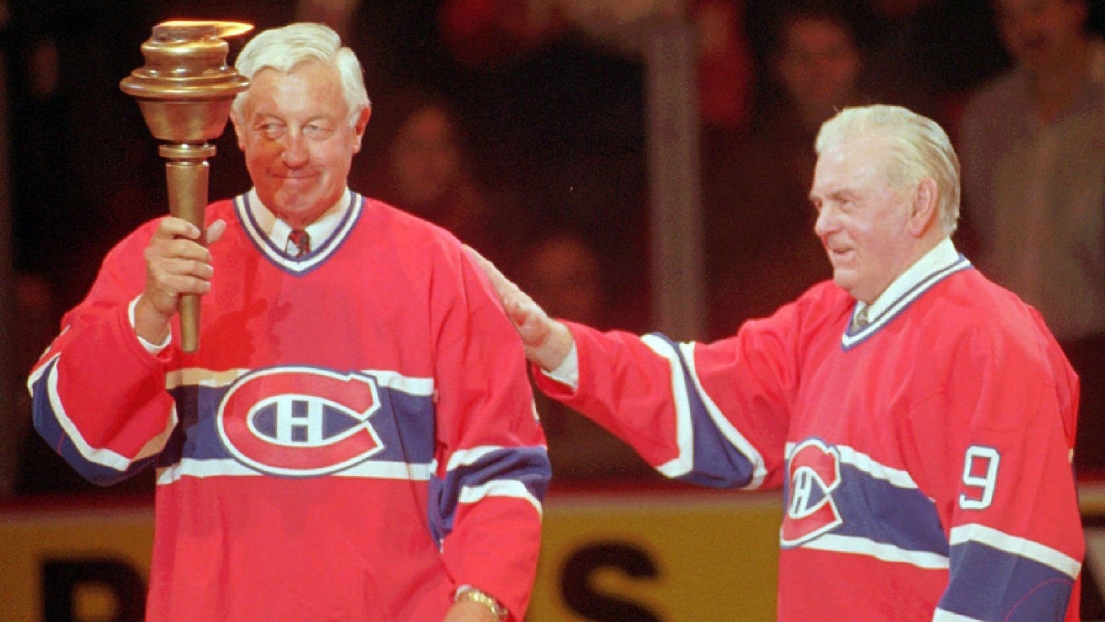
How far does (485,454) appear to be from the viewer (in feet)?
8.43

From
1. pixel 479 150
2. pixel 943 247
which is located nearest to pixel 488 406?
pixel 943 247

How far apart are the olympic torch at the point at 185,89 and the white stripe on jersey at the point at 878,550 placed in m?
1.22

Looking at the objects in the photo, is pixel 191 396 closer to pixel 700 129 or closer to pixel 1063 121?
pixel 700 129

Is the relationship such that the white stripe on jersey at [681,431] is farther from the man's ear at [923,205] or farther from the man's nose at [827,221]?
the man's ear at [923,205]

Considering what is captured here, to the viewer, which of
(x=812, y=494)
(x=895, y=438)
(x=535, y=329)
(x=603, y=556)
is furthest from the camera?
(x=603, y=556)

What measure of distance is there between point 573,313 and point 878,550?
74.6 inches

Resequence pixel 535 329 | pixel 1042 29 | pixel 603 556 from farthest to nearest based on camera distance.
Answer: pixel 1042 29, pixel 603 556, pixel 535 329

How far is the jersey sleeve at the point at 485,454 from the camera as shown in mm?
2545

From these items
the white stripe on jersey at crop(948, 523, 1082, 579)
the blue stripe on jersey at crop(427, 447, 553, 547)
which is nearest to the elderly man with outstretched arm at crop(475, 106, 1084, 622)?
the white stripe on jersey at crop(948, 523, 1082, 579)

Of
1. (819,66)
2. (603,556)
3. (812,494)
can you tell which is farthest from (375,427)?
(819,66)

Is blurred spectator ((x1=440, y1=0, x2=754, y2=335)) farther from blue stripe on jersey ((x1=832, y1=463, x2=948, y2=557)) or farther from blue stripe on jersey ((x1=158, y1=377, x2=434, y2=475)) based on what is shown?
blue stripe on jersey ((x1=158, y1=377, x2=434, y2=475))

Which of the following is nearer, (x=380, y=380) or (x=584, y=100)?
(x=380, y=380)

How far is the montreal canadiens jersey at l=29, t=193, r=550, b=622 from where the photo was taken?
255 centimetres

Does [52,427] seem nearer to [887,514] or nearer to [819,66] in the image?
[887,514]
